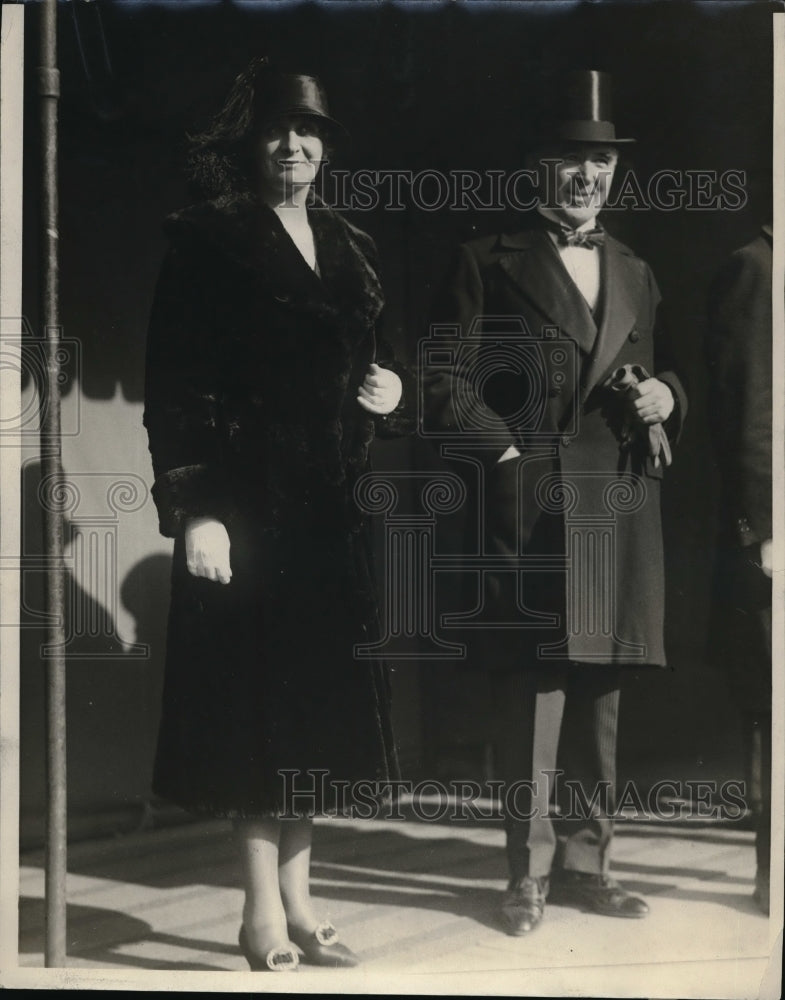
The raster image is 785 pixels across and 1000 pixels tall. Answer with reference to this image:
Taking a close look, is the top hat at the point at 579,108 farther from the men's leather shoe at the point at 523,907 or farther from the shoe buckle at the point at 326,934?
the shoe buckle at the point at 326,934

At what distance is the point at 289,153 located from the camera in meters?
4.63

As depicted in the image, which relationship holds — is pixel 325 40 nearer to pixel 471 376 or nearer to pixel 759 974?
pixel 471 376

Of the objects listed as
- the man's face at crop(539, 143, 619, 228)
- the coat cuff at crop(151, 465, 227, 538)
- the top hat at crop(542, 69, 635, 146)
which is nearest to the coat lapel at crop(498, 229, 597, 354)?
the man's face at crop(539, 143, 619, 228)

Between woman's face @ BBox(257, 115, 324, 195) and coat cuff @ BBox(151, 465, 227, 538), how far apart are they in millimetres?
991

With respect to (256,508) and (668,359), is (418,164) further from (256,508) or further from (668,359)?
(256,508)

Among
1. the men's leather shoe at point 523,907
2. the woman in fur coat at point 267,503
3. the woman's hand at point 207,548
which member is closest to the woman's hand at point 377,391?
the woman in fur coat at point 267,503

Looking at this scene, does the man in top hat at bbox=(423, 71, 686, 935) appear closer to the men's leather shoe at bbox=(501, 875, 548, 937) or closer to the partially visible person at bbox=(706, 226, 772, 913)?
the men's leather shoe at bbox=(501, 875, 548, 937)

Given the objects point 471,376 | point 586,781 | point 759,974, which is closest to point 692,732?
point 586,781

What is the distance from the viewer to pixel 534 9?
4699mm

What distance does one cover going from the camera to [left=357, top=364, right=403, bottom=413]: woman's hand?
4641 mm

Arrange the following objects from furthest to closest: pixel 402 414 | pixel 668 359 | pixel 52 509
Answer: pixel 668 359 → pixel 402 414 → pixel 52 509

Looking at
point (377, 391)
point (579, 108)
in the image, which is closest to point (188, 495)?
point (377, 391)

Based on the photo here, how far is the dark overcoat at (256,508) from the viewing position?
4.51 meters

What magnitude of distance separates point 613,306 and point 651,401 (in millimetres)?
351
